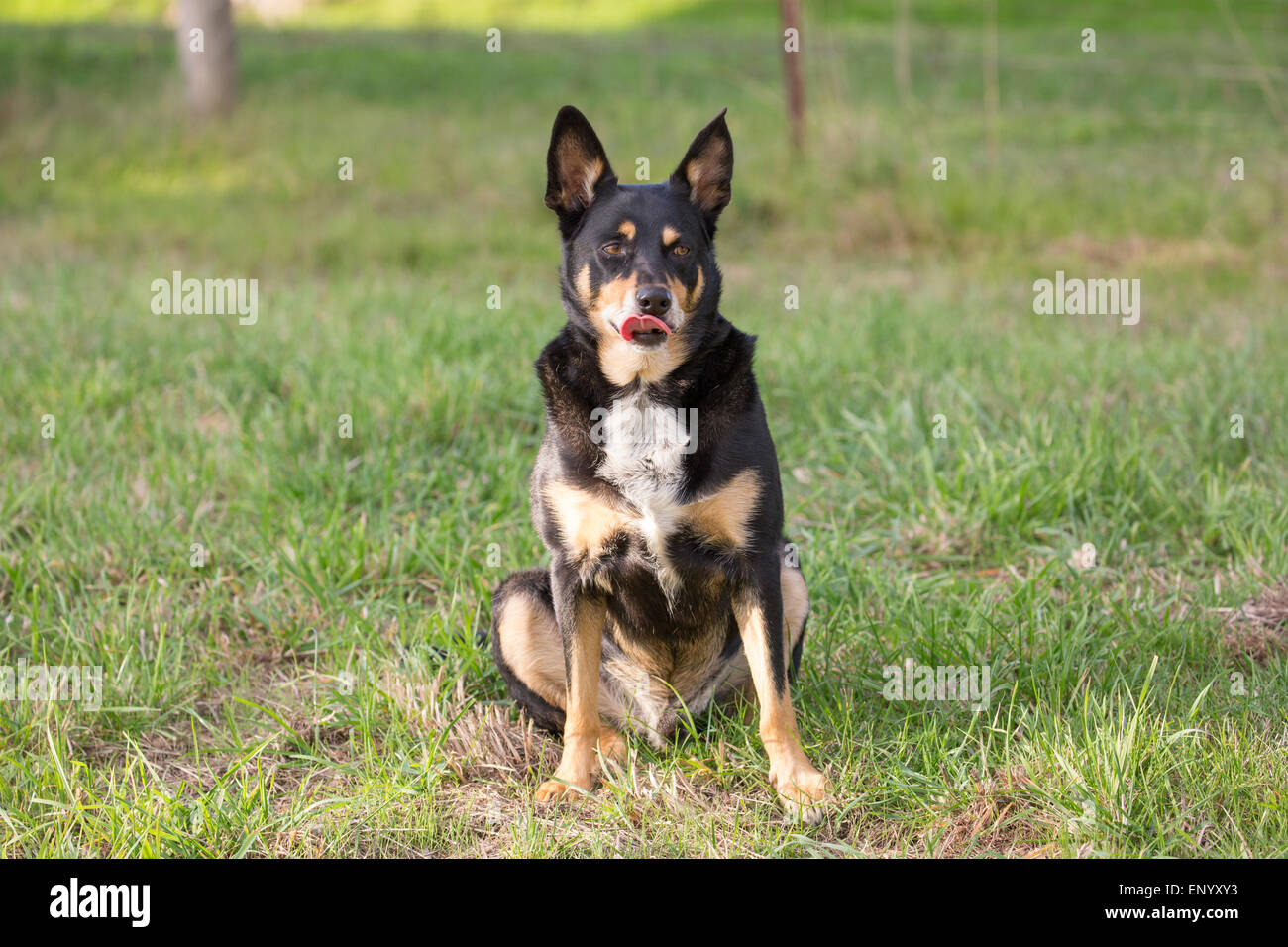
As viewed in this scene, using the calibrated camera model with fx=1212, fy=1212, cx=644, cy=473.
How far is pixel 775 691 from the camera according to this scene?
9.16 ft

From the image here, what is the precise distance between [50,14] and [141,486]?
18.7 metres

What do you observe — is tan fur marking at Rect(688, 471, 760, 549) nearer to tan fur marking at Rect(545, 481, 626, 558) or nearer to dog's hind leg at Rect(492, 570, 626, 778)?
tan fur marking at Rect(545, 481, 626, 558)

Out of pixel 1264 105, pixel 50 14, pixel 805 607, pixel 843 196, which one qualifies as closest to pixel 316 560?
pixel 805 607

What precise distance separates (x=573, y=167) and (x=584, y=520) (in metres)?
0.89

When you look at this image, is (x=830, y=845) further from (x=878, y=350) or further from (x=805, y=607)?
(x=878, y=350)

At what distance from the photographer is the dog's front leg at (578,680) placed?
2.89 metres

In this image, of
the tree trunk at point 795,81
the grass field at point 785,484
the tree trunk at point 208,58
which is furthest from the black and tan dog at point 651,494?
the tree trunk at point 208,58

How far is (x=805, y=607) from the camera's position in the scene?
3.11 m

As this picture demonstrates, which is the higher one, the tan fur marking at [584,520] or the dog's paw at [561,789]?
the tan fur marking at [584,520]

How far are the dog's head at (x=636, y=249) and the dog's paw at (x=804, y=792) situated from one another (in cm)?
99

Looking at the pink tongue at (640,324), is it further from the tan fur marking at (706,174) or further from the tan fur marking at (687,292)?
the tan fur marking at (706,174)

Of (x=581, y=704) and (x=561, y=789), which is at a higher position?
(x=581, y=704)

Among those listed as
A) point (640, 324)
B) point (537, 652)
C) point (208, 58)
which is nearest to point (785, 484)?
point (537, 652)

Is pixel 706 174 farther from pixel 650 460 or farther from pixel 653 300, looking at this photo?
pixel 650 460
